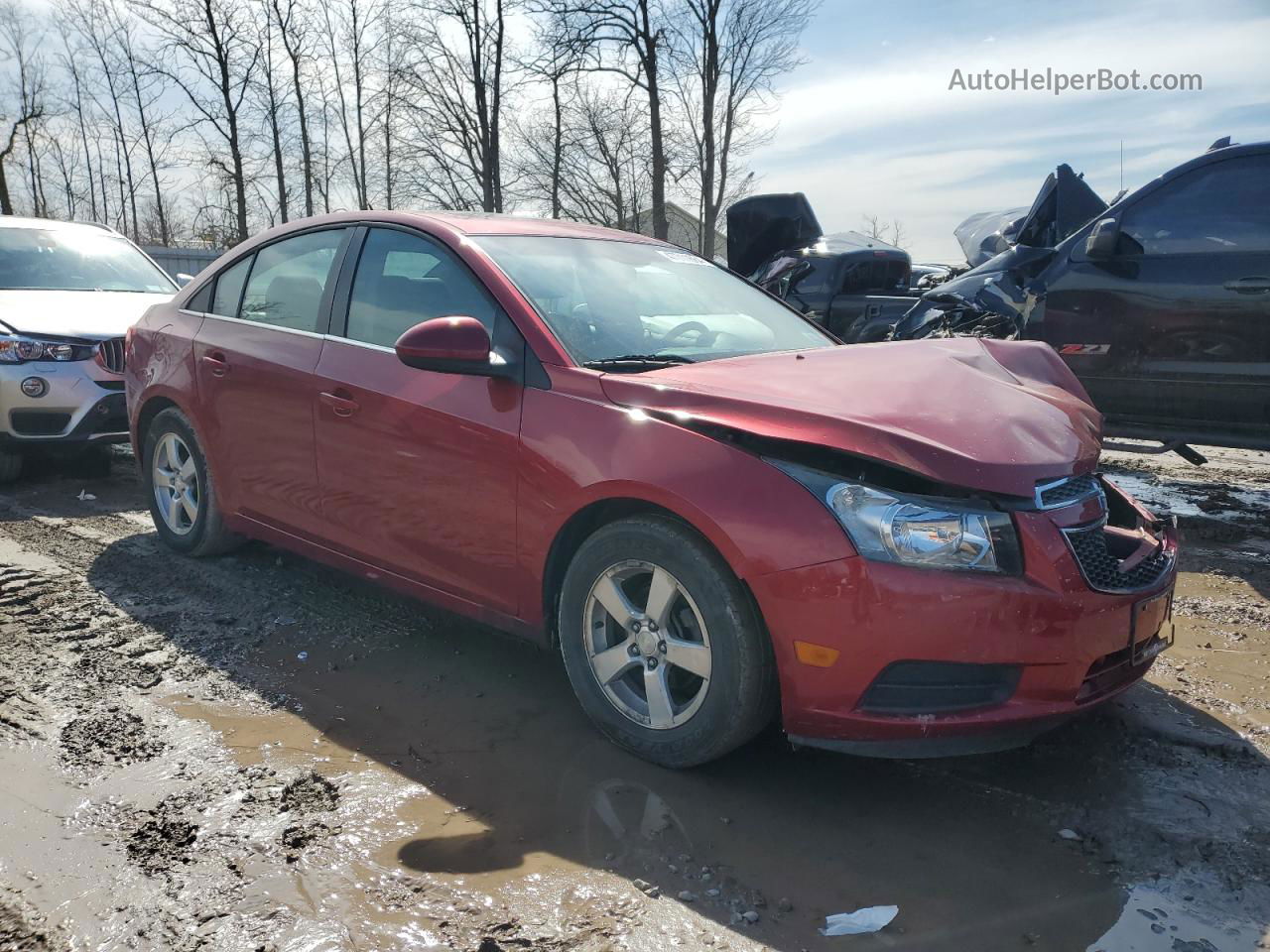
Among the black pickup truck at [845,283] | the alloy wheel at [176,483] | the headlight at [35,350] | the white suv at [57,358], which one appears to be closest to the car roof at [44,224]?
the white suv at [57,358]

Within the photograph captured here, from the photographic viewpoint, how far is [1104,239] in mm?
5879

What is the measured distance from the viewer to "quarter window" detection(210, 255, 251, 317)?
14.9 ft

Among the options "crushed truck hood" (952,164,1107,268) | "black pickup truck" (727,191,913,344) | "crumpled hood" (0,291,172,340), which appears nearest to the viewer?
"crumpled hood" (0,291,172,340)

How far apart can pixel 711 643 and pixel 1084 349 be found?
445 centimetres

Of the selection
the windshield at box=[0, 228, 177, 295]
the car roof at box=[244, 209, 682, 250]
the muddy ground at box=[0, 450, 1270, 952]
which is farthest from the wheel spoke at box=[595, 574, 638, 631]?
the windshield at box=[0, 228, 177, 295]

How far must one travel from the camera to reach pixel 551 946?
2154mm

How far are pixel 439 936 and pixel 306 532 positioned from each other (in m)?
2.20

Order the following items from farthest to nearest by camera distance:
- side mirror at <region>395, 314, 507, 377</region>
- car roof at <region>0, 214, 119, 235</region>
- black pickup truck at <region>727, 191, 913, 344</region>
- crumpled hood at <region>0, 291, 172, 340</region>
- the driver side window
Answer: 1. black pickup truck at <region>727, 191, 913, 344</region>
2. car roof at <region>0, 214, 119, 235</region>
3. crumpled hood at <region>0, 291, 172, 340</region>
4. the driver side window
5. side mirror at <region>395, 314, 507, 377</region>

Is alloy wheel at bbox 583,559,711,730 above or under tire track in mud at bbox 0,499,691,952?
above

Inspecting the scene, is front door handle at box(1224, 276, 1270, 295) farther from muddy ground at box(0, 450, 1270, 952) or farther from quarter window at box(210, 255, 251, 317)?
quarter window at box(210, 255, 251, 317)

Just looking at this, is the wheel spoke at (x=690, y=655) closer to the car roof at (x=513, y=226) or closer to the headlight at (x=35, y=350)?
the car roof at (x=513, y=226)

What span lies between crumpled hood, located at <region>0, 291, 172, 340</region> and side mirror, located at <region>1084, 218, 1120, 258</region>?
19.6ft

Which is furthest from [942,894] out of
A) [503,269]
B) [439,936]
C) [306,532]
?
[306,532]

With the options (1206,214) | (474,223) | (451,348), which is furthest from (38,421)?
(1206,214)
